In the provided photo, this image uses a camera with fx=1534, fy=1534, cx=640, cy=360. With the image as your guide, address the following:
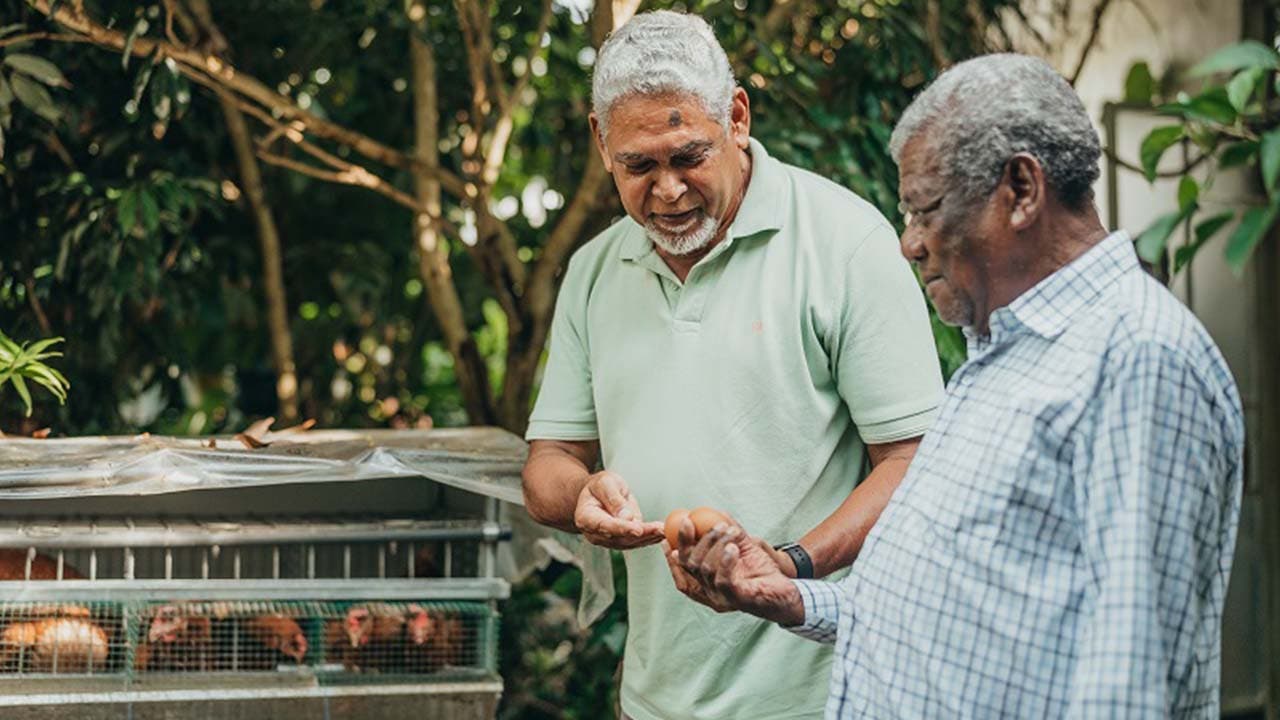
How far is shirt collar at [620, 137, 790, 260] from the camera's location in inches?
92.0

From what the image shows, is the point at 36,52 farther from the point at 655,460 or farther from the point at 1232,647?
the point at 1232,647

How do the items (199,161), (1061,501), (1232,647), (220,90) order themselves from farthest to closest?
(1232,647) < (199,161) < (220,90) < (1061,501)

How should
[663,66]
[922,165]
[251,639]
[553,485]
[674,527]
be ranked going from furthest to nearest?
[251,639], [553,485], [663,66], [674,527], [922,165]

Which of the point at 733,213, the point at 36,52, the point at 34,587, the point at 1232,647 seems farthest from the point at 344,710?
the point at 1232,647

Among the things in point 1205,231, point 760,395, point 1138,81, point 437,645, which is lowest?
point 437,645

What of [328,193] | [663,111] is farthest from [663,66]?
[328,193]

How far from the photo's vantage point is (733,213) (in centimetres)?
236

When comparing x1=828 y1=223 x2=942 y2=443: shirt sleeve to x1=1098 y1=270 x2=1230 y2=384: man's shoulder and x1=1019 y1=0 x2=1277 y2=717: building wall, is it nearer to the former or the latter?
Answer: x1=1098 y1=270 x2=1230 y2=384: man's shoulder

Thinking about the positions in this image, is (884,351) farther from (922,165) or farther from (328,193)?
(328,193)

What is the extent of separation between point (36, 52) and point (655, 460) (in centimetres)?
231

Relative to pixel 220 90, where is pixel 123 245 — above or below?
below

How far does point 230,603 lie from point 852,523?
117 centimetres

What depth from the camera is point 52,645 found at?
2613 mm

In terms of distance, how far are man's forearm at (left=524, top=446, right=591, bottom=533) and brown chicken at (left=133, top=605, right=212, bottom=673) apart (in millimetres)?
654
